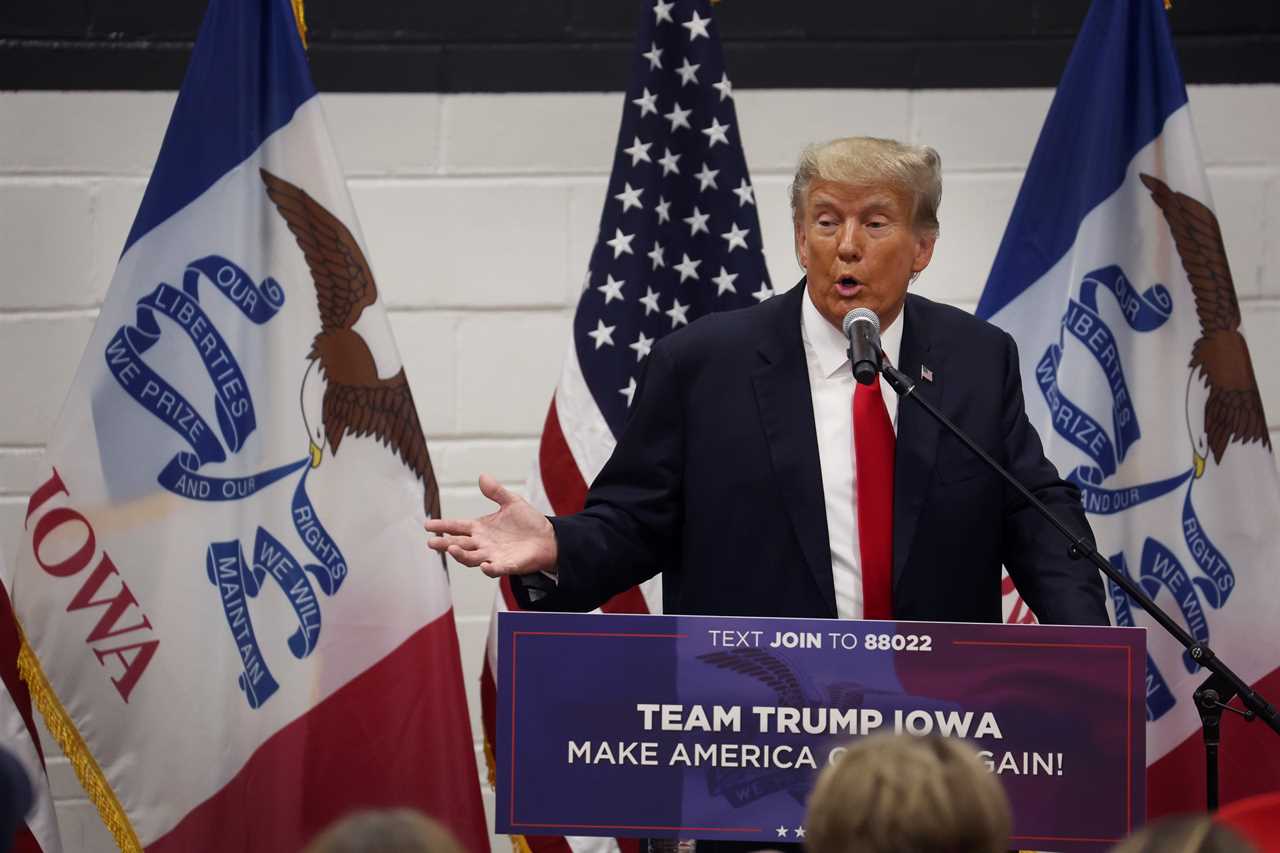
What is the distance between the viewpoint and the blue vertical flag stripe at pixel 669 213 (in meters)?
3.33

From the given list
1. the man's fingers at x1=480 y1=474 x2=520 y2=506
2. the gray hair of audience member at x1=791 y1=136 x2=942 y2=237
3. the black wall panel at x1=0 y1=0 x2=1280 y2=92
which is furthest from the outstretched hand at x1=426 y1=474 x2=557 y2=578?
the black wall panel at x1=0 y1=0 x2=1280 y2=92

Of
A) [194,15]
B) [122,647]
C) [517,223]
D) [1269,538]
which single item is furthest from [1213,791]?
[194,15]

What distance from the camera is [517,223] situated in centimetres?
376

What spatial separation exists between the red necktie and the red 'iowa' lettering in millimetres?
1488

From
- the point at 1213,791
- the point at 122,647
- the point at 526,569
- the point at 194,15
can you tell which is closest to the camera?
the point at 1213,791

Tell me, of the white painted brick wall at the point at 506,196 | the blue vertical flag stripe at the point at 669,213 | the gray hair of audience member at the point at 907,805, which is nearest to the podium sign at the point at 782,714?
the gray hair of audience member at the point at 907,805

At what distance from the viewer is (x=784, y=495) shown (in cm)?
226

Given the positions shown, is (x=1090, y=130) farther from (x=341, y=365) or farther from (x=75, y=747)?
(x=75, y=747)

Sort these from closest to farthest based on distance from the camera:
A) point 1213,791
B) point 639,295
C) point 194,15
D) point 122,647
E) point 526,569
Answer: point 1213,791 < point 526,569 < point 122,647 < point 639,295 < point 194,15

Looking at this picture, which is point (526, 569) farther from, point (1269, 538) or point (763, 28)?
point (763, 28)

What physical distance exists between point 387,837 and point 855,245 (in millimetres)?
1425

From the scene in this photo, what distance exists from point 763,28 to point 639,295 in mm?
859

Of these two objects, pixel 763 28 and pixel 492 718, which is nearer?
pixel 492 718

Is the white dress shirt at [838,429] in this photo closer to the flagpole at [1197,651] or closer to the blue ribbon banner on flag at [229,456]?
the flagpole at [1197,651]
